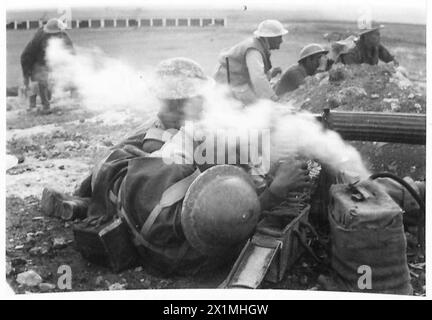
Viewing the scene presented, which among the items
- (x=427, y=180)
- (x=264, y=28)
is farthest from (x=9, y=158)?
(x=427, y=180)

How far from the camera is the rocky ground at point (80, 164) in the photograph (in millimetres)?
5121

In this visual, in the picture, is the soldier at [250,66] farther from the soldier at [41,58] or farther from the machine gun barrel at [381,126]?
the soldier at [41,58]

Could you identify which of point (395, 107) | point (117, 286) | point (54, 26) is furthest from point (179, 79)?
point (395, 107)

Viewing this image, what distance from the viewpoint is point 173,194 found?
468 centimetres

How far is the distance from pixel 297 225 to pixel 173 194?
1.17m

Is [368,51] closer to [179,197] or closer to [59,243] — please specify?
[179,197]

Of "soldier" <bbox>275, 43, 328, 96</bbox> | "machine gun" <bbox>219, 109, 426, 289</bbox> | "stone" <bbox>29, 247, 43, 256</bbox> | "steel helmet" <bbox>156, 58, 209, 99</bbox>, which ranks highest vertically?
"steel helmet" <bbox>156, 58, 209, 99</bbox>

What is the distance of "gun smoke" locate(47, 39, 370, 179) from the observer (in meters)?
5.60

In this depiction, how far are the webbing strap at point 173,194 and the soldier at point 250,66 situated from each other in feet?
7.96

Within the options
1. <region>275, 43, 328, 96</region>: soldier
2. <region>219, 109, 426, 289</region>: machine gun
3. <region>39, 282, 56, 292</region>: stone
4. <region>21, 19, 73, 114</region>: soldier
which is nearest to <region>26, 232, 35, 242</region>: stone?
<region>39, 282, 56, 292</region>: stone

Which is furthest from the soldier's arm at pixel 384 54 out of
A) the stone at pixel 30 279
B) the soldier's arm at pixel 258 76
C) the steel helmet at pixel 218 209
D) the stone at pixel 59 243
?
the stone at pixel 30 279

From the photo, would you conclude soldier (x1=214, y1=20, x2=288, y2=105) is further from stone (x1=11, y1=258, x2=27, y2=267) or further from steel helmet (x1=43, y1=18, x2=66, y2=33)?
stone (x1=11, y1=258, x2=27, y2=267)

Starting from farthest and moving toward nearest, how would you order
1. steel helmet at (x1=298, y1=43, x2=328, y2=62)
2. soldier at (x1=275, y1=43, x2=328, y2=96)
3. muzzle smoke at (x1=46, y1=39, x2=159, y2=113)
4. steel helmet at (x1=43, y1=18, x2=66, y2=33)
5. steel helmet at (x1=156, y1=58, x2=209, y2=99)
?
soldier at (x1=275, y1=43, x2=328, y2=96) → steel helmet at (x1=298, y1=43, x2=328, y2=62) → muzzle smoke at (x1=46, y1=39, x2=159, y2=113) → steel helmet at (x1=43, y1=18, x2=66, y2=33) → steel helmet at (x1=156, y1=58, x2=209, y2=99)

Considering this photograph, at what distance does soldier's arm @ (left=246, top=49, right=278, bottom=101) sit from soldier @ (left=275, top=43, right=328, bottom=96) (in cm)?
116
